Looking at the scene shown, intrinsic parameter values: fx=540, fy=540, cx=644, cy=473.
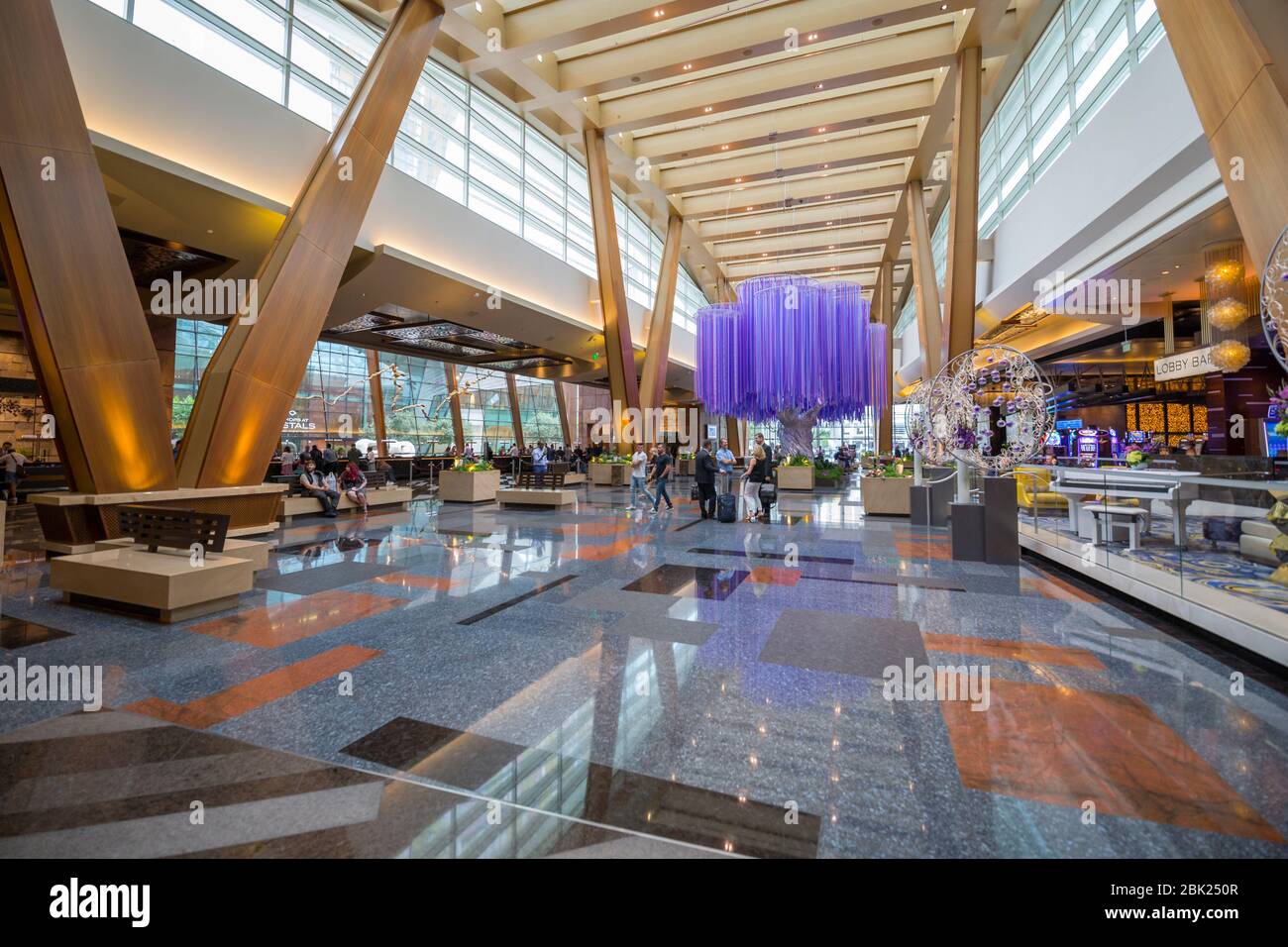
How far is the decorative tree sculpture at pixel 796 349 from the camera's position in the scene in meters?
14.6

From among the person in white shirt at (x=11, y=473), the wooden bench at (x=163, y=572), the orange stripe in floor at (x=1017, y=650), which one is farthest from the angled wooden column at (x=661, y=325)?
the orange stripe in floor at (x=1017, y=650)

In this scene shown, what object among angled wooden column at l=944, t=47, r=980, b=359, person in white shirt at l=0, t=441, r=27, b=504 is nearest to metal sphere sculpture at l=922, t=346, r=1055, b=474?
angled wooden column at l=944, t=47, r=980, b=359

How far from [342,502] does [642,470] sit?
265 inches

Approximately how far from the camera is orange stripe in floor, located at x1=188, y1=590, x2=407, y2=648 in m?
4.07

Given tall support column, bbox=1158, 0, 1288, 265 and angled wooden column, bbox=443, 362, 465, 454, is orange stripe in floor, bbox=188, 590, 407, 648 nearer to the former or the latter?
tall support column, bbox=1158, 0, 1288, 265

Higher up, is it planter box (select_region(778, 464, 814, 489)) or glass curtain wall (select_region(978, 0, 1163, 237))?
glass curtain wall (select_region(978, 0, 1163, 237))

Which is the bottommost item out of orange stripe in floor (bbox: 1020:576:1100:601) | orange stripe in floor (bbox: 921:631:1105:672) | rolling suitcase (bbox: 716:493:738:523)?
orange stripe in floor (bbox: 1020:576:1100:601)

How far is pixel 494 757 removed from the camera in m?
2.38

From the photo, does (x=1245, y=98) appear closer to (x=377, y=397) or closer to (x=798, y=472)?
(x=798, y=472)

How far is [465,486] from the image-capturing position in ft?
48.3

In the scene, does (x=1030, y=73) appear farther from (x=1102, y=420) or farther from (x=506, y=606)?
(x=506, y=606)

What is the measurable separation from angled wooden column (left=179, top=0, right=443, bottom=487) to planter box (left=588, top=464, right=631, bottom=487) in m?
13.0

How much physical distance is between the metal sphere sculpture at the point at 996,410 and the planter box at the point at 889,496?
4.07 m
